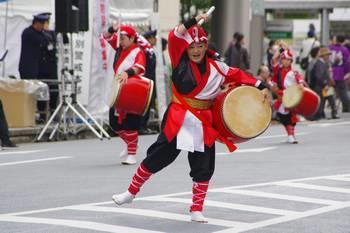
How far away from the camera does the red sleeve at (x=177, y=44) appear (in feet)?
31.6

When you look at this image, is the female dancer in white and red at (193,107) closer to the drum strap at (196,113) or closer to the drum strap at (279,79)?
the drum strap at (196,113)

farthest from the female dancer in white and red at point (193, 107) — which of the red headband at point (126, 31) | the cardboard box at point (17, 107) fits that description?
the cardboard box at point (17, 107)

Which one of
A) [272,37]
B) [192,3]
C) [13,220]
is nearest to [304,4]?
[272,37]

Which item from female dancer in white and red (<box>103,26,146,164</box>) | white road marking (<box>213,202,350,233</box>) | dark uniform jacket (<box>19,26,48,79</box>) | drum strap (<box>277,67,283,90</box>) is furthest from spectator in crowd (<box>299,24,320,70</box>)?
white road marking (<box>213,202,350,233</box>)

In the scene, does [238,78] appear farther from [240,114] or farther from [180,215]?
[180,215]

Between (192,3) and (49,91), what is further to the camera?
(192,3)

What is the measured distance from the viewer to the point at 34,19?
66.7 ft

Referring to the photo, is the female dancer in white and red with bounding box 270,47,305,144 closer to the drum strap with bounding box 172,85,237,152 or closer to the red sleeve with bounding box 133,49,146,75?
the red sleeve with bounding box 133,49,146,75

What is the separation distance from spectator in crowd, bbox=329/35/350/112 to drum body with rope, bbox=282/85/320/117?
11.0 meters

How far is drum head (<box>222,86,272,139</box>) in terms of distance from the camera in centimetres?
978

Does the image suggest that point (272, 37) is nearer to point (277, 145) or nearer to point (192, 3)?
point (192, 3)

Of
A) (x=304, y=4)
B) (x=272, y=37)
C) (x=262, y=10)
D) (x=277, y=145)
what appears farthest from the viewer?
(x=272, y=37)

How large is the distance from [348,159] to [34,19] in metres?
7.13

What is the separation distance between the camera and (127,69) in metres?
14.8
